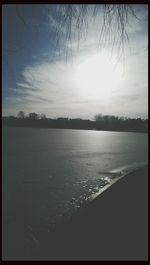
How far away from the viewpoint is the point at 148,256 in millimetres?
6578

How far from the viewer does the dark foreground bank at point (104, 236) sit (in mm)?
6904

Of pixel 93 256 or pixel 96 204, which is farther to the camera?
pixel 96 204

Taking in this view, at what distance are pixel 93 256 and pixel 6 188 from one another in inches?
443

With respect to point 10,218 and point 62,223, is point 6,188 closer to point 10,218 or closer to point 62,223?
point 10,218

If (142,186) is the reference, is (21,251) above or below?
below

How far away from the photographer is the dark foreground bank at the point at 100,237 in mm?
6910

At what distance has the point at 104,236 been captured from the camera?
7.54 metres

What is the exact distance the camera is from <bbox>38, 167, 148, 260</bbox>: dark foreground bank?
690cm

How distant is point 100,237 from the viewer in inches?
295

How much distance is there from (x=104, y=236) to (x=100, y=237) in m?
0.13

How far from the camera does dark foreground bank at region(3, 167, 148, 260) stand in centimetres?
691
